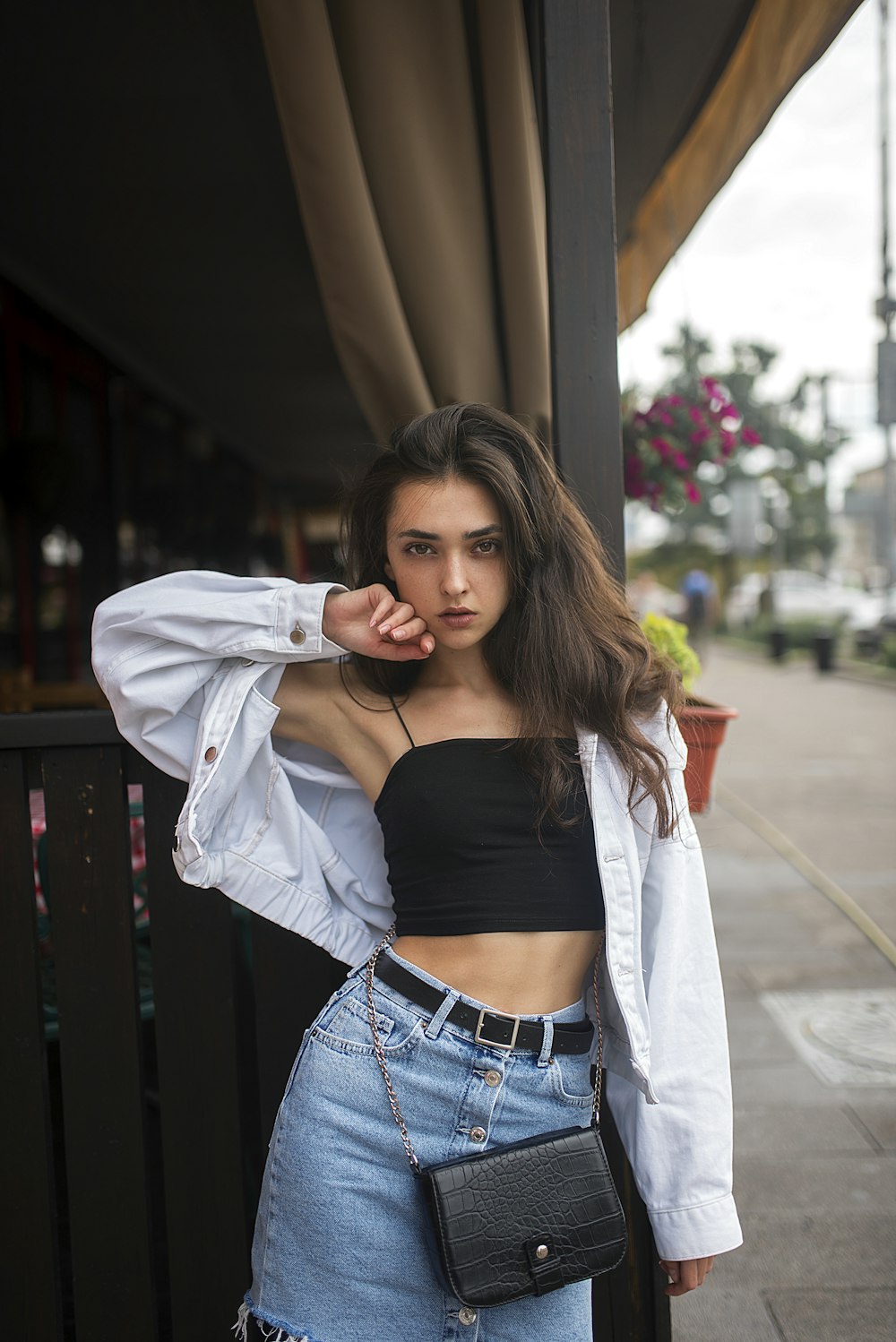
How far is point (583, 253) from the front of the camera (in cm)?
205

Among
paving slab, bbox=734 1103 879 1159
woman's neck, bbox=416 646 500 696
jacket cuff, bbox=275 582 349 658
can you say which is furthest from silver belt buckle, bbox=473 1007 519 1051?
paving slab, bbox=734 1103 879 1159

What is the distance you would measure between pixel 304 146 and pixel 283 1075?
2.00 metres

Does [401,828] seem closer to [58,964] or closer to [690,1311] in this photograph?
[58,964]

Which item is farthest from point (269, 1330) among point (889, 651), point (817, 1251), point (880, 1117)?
point (889, 651)

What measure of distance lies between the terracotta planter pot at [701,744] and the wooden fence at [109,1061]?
27.8 inches

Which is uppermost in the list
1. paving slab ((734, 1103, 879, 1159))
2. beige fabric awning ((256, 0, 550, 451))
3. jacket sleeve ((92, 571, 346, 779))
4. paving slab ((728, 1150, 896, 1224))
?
beige fabric awning ((256, 0, 550, 451))

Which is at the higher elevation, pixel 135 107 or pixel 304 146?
pixel 135 107

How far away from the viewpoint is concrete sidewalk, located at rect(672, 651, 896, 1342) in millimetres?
2527

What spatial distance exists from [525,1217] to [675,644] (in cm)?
135

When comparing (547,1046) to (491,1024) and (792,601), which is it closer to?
(491,1024)

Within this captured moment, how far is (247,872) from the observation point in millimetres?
1773

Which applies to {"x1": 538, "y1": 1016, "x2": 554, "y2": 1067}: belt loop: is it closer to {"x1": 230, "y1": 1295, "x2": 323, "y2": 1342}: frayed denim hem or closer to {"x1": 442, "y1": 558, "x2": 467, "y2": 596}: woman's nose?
{"x1": 230, "y1": 1295, "x2": 323, "y2": 1342}: frayed denim hem

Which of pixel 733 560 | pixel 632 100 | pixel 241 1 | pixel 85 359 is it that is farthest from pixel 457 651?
pixel 733 560

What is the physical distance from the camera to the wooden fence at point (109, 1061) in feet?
6.48
